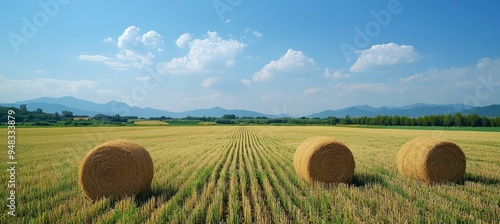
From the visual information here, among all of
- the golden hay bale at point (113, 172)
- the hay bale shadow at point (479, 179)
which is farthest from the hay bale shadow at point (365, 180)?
the golden hay bale at point (113, 172)

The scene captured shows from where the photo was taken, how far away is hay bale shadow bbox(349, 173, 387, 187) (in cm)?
949

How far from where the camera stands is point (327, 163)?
9.89 m

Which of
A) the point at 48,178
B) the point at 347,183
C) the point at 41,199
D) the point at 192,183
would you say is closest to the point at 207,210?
the point at 192,183

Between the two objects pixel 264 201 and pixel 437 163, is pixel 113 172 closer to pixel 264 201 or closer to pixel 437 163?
pixel 264 201

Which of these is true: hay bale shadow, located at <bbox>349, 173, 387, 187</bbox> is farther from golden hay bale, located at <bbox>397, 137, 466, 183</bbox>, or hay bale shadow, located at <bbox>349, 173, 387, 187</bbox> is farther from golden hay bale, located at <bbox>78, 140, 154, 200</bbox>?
golden hay bale, located at <bbox>78, 140, 154, 200</bbox>

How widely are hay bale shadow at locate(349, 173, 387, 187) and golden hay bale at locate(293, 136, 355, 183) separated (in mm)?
324

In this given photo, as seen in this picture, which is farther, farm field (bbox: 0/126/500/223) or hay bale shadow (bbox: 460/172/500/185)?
hay bale shadow (bbox: 460/172/500/185)

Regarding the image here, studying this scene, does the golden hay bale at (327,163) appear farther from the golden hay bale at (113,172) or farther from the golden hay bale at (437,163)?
the golden hay bale at (113,172)

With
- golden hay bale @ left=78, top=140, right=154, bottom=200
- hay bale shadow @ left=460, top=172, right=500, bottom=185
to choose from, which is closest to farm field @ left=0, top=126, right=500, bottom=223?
hay bale shadow @ left=460, top=172, right=500, bottom=185

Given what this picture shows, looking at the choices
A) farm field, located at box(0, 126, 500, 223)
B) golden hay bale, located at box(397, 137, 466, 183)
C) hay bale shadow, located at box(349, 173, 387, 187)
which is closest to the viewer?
farm field, located at box(0, 126, 500, 223)

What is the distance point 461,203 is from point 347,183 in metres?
3.21

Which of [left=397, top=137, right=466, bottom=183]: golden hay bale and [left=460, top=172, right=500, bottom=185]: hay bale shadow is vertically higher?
[left=397, top=137, right=466, bottom=183]: golden hay bale

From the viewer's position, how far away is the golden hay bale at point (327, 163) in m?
9.77

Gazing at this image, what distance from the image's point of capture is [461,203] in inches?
281
